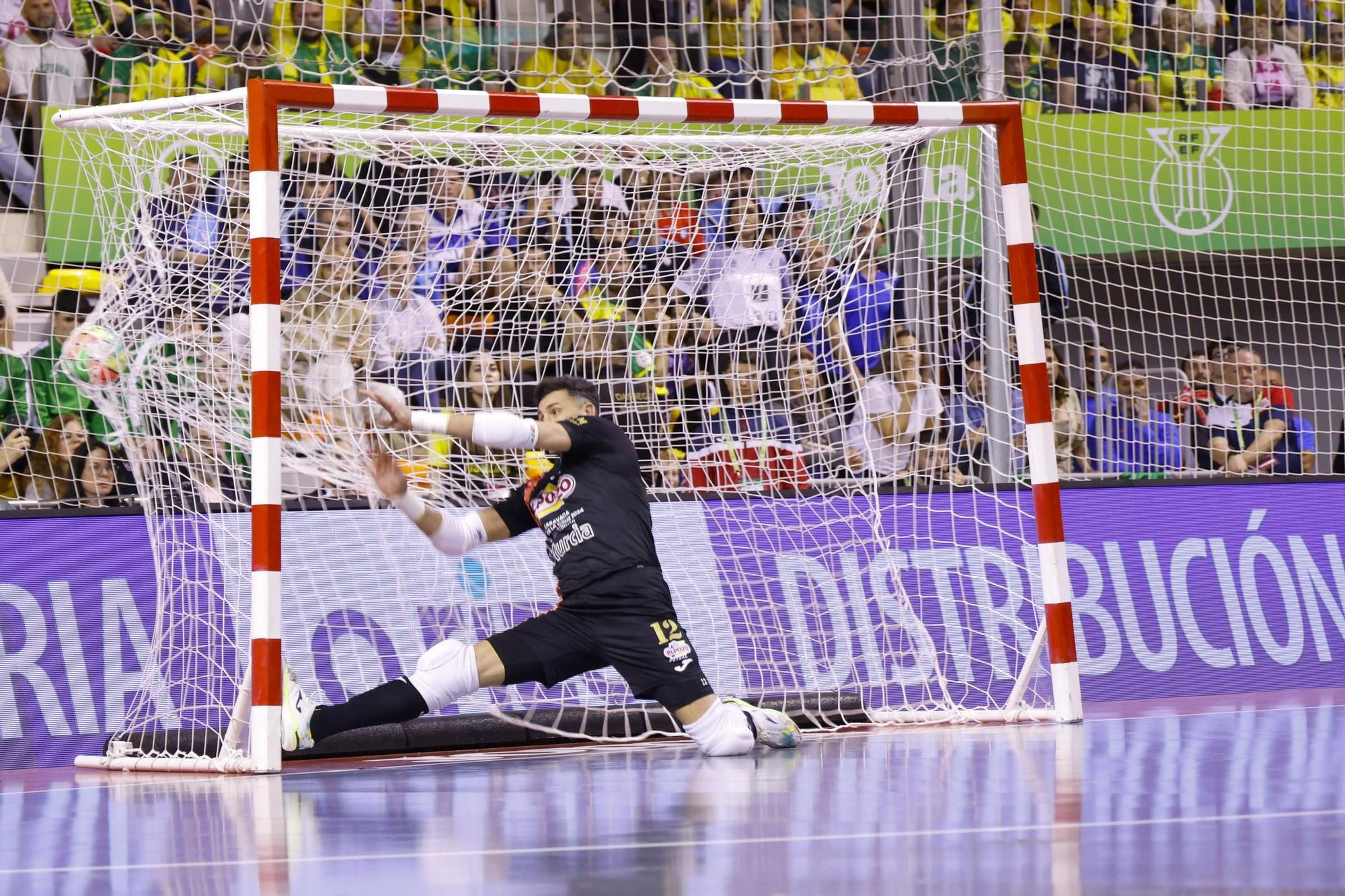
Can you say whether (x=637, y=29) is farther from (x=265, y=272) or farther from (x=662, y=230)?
(x=265, y=272)

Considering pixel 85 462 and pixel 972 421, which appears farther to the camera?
pixel 972 421

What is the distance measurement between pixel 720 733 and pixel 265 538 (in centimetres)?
203

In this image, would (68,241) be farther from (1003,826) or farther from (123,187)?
(1003,826)

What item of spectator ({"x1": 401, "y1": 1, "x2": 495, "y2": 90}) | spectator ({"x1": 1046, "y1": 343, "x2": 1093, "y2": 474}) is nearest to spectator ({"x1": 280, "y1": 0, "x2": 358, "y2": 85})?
spectator ({"x1": 401, "y1": 1, "x2": 495, "y2": 90})

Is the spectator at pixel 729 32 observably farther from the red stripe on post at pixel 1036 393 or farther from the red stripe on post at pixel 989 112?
the red stripe on post at pixel 1036 393

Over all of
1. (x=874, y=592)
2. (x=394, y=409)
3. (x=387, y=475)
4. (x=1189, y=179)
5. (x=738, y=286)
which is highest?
(x=1189, y=179)

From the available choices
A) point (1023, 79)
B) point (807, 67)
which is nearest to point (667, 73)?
point (807, 67)

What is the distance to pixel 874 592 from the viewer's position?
375 inches

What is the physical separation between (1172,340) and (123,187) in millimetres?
7770

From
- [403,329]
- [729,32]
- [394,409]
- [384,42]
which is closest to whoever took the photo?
[394,409]

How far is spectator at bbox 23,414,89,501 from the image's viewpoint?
8969 mm

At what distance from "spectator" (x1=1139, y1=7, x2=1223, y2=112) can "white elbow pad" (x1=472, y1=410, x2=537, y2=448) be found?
8.11 m

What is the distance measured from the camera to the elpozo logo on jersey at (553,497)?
292 inches

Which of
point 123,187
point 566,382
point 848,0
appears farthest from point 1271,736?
point 848,0
